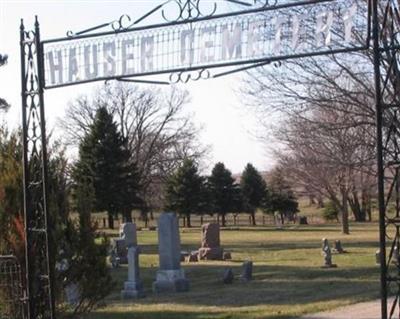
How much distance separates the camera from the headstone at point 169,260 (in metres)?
19.3

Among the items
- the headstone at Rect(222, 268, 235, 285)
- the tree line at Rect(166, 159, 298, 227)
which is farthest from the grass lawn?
the tree line at Rect(166, 159, 298, 227)

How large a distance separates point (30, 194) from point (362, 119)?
13.3m

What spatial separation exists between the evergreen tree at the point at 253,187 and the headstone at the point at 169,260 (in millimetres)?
51950

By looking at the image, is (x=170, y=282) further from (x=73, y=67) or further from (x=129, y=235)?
(x=73, y=67)

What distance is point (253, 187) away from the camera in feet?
244

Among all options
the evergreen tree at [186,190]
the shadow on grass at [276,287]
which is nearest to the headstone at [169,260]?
the shadow on grass at [276,287]

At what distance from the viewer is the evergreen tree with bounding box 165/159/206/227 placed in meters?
65.7

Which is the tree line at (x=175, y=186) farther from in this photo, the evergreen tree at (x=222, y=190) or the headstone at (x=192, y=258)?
the headstone at (x=192, y=258)

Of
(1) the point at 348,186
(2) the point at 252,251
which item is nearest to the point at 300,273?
(2) the point at 252,251

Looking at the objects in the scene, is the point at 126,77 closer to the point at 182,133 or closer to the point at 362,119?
the point at 362,119

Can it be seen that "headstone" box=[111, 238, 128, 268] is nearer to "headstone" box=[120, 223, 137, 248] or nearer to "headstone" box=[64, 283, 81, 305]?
"headstone" box=[120, 223, 137, 248]

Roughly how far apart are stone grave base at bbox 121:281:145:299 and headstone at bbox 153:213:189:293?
66cm

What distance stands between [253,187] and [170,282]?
55.3 metres

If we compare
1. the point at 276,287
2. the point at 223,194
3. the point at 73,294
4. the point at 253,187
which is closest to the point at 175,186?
the point at 223,194
